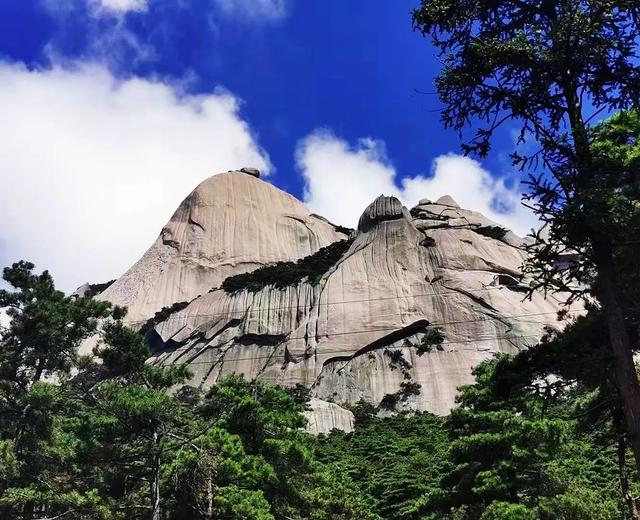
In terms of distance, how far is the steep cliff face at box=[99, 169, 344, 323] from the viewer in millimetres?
69688

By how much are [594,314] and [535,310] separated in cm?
4165

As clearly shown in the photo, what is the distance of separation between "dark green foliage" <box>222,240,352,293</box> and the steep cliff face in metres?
11.7

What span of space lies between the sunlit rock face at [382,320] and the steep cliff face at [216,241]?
11.2 ft

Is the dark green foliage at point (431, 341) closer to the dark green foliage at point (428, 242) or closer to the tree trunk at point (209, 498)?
the dark green foliage at point (428, 242)

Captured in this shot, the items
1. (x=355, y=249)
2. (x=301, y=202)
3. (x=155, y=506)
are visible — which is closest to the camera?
(x=155, y=506)

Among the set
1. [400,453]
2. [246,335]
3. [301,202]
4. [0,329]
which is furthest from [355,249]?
[0,329]

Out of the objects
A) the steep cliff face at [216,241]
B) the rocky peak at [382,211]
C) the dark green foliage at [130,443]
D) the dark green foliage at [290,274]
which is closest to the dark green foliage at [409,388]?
the dark green foliage at [290,274]

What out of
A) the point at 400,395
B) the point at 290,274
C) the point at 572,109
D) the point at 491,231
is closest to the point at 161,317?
the point at 290,274

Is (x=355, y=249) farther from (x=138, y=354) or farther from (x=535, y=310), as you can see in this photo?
(x=138, y=354)

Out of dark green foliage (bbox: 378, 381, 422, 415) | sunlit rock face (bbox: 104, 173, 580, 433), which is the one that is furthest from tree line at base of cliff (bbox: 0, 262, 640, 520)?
dark green foliage (bbox: 378, 381, 422, 415)

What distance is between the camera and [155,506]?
1368cm

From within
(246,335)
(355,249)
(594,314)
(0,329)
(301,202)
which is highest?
(301,202)

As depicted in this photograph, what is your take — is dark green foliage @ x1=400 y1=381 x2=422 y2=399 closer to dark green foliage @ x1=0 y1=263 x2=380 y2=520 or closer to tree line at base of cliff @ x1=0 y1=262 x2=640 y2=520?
tree line at base of cliff @ x1=0 y1=262 x2=640 y2=520

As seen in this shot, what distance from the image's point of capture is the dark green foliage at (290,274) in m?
55.8
